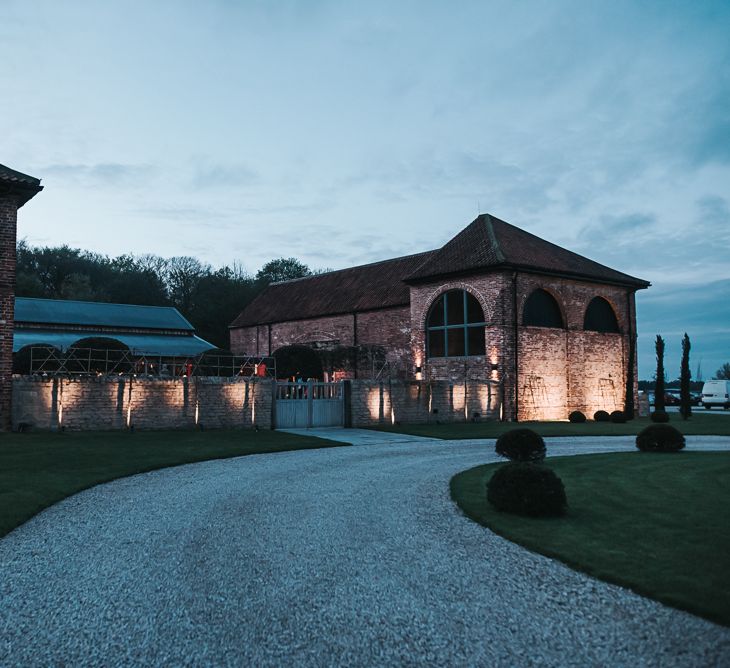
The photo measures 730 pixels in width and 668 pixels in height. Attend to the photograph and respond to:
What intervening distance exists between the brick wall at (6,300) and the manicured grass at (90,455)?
1.52m

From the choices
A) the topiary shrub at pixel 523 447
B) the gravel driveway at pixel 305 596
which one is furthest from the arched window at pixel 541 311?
the gravel driveway at pixel 305 596

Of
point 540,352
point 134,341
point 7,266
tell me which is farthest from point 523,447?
point 134,341

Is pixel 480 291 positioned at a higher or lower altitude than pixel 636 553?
higher

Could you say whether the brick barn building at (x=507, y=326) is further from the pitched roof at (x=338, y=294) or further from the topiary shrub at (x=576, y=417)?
the topiary shrub at (x=576, y=417)

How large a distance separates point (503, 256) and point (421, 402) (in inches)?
331

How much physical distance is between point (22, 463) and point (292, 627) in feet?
38.0

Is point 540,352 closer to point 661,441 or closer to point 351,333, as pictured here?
point 351,333

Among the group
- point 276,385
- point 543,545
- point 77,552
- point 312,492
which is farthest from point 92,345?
point 543,545

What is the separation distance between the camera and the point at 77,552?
24.6ft

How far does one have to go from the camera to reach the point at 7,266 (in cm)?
2150

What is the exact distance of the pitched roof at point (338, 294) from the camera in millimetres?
40188

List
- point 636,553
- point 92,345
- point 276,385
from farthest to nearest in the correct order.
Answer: point 92,345
point 276,385
point 636,553

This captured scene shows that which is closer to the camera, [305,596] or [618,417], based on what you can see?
[305,596]

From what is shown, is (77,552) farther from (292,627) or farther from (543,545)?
(543,545)
